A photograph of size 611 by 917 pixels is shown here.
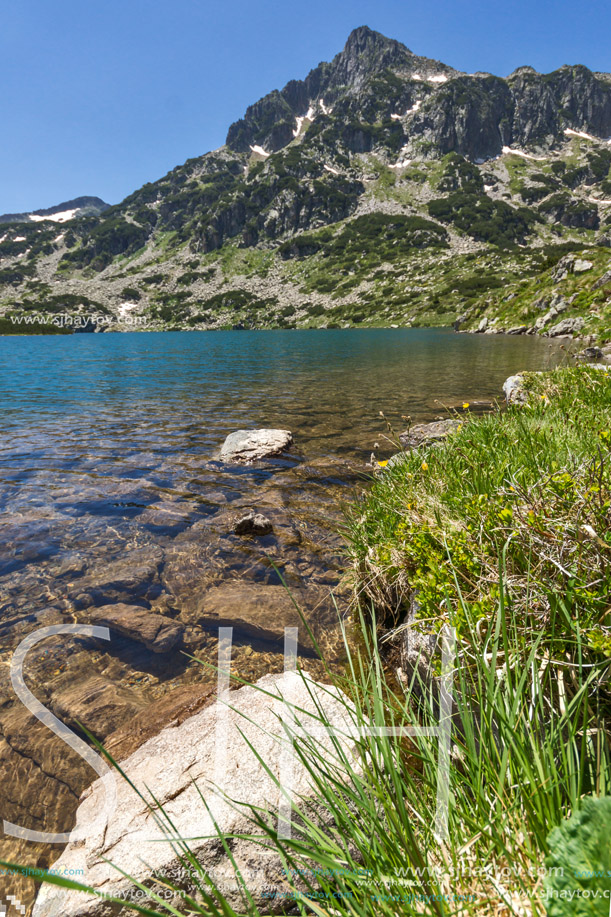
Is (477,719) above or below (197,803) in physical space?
above

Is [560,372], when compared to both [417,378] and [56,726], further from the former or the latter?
[417,378]

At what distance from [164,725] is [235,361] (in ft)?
130

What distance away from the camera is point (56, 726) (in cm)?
396

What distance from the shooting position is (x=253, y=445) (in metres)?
11.8

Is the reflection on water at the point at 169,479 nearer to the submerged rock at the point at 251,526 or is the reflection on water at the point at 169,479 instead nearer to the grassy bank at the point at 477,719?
the submerged rock at the point at 251,526

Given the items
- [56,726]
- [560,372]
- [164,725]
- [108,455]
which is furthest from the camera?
[108,455]

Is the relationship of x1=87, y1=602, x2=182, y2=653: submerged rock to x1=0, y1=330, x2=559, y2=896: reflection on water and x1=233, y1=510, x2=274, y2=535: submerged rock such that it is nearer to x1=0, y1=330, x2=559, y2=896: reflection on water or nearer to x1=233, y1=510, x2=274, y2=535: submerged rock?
x1=0, y1=330, x2=559, y2=896: reflection on water

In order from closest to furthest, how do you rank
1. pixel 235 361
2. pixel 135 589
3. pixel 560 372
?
pixel 135 589
pixel 560 372
pixel 235 361

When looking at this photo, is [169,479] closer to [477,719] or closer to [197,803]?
[197,803]

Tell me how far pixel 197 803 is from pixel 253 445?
9.66 m

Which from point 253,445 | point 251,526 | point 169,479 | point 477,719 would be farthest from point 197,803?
point 253,445

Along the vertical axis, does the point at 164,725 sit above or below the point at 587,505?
below

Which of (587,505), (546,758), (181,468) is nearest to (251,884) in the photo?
(546,758)

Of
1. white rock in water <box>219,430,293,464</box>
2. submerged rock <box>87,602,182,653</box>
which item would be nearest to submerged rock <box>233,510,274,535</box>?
submerged rock <box>87,602,182,653</box>
